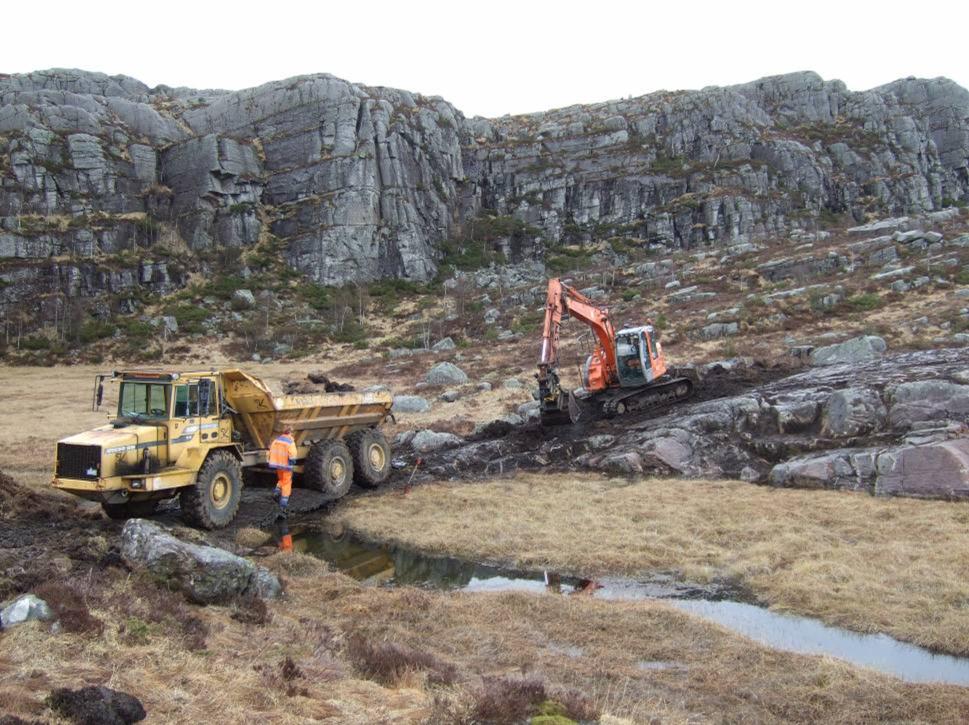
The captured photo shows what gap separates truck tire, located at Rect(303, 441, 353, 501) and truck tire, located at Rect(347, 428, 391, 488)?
14.4 inches

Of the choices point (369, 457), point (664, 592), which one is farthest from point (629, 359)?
point (664, 592)

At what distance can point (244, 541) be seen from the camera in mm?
12227

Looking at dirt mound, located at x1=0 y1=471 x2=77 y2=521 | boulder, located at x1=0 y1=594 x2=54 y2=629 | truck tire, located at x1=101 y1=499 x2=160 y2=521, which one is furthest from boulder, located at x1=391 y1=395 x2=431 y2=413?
boulder, located at x1=0 y1=594 x2=54 y2=629

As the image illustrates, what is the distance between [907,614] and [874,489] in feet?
18.6

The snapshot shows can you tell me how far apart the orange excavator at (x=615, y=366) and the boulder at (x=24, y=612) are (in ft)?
48.6

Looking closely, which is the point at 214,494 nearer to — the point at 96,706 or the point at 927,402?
the point at 96,706

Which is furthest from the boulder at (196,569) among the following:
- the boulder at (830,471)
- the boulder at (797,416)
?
the boulder at (797,416)

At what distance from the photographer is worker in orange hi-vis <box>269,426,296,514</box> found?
1379cm

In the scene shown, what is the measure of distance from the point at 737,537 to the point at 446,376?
67.9 ft

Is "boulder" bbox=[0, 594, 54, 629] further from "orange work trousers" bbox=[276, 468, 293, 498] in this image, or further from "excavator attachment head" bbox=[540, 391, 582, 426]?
"excavator attachment head" bbox=[540, 391, 582, 426]

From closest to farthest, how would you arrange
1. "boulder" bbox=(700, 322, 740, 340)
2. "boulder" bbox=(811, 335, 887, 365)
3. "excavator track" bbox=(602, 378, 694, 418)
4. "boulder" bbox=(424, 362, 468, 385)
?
"excavator track" bbox=(602, 378, 694, 418)
"boulder" bbox=(811, 335, 887, 365)
"boulder" bbox=(424, 362, 468, 385)
"boulder" bbox=(700, 322, 740, 340)

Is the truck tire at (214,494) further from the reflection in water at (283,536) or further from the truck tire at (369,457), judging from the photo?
the truck tire at (369,457)

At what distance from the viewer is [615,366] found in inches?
881

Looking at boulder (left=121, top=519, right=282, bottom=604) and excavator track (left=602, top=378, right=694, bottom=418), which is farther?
excavator track (left=602, top=378, right=694, bottom=418)
